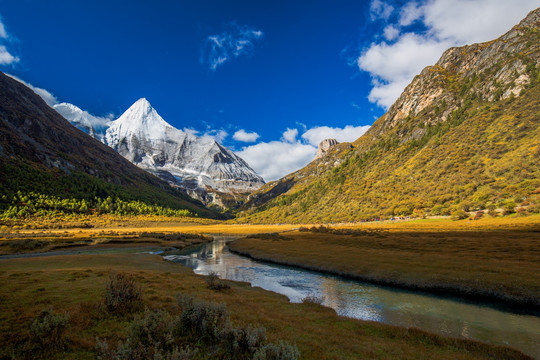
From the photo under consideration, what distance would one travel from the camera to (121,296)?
15352 millimetres

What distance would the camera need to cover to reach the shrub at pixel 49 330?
32.4 feet

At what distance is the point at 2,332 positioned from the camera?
10.4m

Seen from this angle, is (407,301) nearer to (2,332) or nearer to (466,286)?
(466,286)

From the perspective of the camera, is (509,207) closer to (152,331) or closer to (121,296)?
(152,331)

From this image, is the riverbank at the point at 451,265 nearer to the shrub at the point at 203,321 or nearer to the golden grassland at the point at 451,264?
the golden grassland at the point at 451,264

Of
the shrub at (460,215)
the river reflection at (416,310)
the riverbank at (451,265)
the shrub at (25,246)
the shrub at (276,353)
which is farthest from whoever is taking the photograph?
the shrub at (460,215)

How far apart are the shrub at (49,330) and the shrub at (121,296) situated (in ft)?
13.0

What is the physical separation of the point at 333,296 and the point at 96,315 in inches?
889

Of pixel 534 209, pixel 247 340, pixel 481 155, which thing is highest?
pixel 481 155

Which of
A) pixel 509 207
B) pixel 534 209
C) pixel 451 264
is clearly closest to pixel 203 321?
pixel 451 264

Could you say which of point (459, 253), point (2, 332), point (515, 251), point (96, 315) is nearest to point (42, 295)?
point (96, 315)

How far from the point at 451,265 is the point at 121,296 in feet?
129

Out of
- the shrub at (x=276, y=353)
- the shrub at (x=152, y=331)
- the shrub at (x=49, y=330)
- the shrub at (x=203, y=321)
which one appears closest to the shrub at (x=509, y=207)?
the shrub at (x=203, y=321)

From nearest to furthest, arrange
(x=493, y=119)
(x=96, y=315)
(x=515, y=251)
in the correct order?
(x=96, y=315) < (x=515, y=251) < (x=493, y=119)
